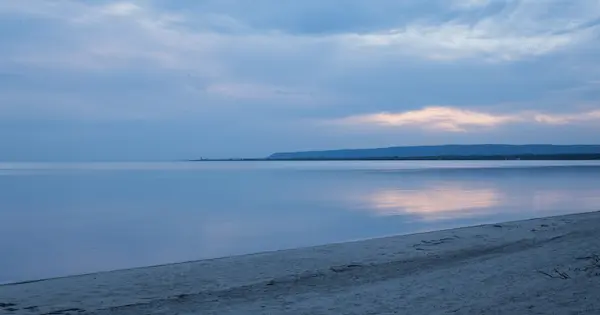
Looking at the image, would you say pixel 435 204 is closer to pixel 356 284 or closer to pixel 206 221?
pixel 206 221

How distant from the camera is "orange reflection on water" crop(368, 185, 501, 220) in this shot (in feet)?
67.5

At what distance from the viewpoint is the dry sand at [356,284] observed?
19.0ft

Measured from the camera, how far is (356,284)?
7180 millimetres

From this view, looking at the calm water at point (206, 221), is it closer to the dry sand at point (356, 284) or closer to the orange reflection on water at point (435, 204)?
the orange reflection on water at point (435, 204)

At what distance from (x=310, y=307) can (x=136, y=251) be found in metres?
7.60

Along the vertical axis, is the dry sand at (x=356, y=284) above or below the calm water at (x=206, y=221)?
above

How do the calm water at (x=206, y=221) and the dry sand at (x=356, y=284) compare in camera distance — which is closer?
the dry sand at (x=356, y=284)

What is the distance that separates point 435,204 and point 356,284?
17.5 m

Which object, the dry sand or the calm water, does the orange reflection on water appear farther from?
the dry sand

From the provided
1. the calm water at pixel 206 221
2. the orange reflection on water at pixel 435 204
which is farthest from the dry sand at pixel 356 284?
the orange reflection on water at pixel 435 204

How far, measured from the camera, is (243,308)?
19.8ft

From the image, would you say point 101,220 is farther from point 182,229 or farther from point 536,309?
point 536,309

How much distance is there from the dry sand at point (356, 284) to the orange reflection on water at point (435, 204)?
32.8ft

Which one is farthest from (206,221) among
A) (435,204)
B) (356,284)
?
(356,284)
